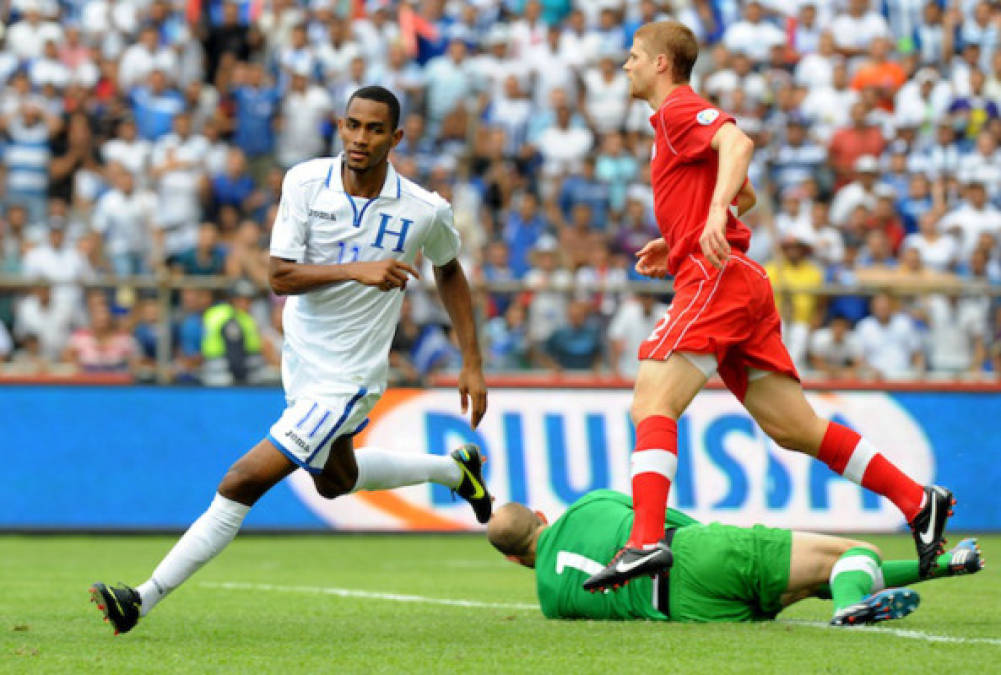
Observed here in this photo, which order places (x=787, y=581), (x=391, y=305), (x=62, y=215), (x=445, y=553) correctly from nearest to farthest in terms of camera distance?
1. (x=787, y=581)
2. (x=391, y=305)
3. (x=445, y=553)
4. (x=62, y=215)

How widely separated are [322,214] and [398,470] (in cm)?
159

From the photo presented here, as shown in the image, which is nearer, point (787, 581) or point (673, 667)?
point (673, 667)

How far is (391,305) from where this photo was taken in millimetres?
7098

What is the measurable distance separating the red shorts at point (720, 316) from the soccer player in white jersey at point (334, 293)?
40.0 inches

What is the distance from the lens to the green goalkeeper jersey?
6.71 metres

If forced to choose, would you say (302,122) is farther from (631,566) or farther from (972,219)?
(631,566)

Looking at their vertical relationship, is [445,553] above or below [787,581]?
below

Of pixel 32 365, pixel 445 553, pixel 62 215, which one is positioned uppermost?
pixel 62 215

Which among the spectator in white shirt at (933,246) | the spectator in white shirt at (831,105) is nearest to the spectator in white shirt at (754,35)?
the spectator in white shirt at (831,105)

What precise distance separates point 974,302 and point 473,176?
601 cm

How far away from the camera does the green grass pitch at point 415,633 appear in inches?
216

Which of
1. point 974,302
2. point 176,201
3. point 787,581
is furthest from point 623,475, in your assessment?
point 787,581

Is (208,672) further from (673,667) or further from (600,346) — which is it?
(600,346)

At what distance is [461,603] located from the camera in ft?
26.9
